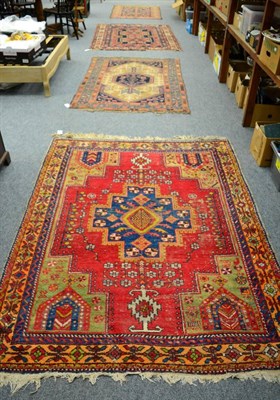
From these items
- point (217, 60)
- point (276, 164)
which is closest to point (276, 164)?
point (276, 164)

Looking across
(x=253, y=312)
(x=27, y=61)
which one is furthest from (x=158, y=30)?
(x=253, y=312)

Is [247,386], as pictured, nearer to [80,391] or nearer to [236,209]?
[80,391]

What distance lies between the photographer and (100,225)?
232cm

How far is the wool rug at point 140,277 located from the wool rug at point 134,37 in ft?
11.0

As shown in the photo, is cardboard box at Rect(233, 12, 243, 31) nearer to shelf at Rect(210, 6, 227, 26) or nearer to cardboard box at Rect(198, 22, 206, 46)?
shelf at Rect(210, 6, 227, 26)

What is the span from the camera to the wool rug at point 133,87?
12.6 ft

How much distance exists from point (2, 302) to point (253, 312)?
1.25 m

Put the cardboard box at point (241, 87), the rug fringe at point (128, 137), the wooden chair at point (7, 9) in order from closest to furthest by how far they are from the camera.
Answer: the rug fringe at point (128, 137)
the cardboard box at point (241, 87)
the wooden chair at point (7, 9)

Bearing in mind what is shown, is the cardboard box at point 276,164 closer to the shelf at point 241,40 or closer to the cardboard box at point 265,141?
the cardboard box at point 265,141

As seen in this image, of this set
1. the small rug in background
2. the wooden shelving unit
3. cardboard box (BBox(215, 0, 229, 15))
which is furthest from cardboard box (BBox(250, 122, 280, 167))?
the small rug in background

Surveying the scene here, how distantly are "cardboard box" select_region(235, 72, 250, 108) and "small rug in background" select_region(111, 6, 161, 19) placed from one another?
4349 mm

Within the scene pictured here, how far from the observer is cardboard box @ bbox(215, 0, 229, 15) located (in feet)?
13.7

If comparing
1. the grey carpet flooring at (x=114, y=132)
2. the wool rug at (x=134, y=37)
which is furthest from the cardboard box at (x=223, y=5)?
the wool rug at (x=134, y=37)

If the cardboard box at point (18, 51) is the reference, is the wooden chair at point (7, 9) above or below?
below
